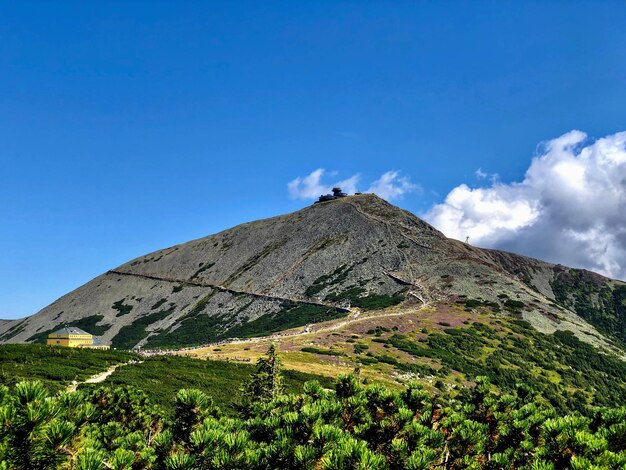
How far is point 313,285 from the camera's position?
447 ft

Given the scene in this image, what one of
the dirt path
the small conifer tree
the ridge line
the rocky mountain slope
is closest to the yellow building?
the dirt path

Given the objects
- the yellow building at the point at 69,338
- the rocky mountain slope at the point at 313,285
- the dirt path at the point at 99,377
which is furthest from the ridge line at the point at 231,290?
the dirt path at the point at 99,377

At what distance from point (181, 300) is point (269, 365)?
122 m

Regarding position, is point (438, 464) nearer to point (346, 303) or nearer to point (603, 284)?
point (346, 303)

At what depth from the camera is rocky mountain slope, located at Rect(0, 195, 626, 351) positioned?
358 ft

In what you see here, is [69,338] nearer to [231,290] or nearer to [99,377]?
[99,377]

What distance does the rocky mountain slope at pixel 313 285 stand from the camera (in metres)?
109

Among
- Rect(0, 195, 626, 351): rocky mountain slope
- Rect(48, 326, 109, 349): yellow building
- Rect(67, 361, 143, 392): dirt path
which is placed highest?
Rect(0, 195, 626, 351): rocky mountain slope

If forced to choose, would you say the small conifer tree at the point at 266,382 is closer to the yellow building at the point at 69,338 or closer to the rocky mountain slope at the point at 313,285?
the yellow building at the point at 69,338

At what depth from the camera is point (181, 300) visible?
5846 inches

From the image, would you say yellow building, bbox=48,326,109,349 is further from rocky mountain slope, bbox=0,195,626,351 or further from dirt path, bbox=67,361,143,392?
rocky mountain slope, bbox=0,195,626,351

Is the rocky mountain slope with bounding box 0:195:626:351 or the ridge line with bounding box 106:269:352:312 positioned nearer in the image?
the rocky mountain slope with bounding box 0:195:626:351

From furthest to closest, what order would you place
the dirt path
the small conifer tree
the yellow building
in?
the yellow building, the dirt path, the small conifer tree

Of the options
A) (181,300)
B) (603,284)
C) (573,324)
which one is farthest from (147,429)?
(603,284)
